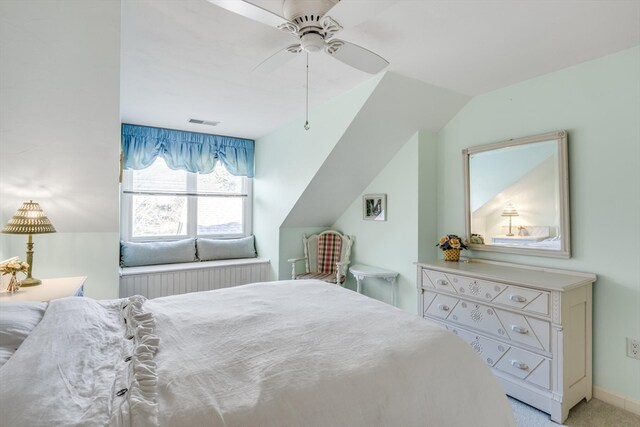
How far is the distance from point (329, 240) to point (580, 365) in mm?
2631

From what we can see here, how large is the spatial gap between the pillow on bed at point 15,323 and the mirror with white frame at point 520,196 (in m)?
2.95

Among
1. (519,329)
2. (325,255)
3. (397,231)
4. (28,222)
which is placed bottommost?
(519,329)

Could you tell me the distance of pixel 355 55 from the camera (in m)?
1.71

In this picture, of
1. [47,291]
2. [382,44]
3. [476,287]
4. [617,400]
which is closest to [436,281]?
[476,287]

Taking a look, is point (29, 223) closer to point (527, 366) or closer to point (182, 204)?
point (182, 204)

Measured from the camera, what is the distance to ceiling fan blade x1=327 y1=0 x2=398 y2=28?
130 centimetres

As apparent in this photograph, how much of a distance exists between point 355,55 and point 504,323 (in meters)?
1.96

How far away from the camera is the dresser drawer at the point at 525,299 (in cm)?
197

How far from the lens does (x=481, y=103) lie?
285 cm

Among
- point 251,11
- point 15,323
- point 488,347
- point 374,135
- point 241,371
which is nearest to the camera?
point 241,371

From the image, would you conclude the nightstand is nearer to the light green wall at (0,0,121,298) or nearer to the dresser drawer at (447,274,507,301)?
the light green wall at (0,0,121,298)

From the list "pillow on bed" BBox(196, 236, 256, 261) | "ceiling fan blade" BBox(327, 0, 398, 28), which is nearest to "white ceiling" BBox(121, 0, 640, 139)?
"ceiling fan blade" BBox(327, 0, 398, 28)

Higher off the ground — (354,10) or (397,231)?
(354,10)

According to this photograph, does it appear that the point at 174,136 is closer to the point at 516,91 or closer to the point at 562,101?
the point at 516,91
